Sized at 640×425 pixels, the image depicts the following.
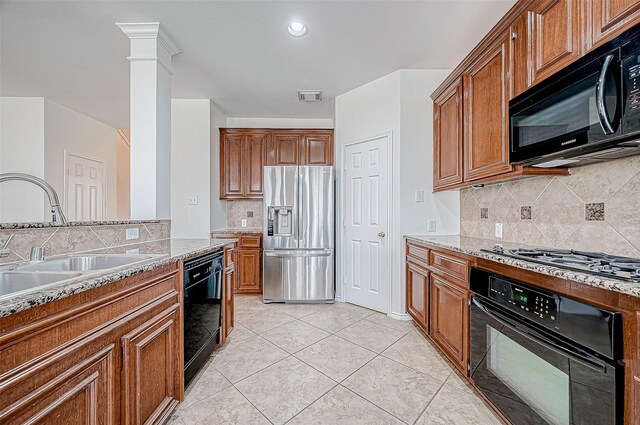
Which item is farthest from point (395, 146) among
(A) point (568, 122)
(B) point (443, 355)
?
(B) point (443, 355)

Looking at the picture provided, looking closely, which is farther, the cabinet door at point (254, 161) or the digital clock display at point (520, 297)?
the cabinet door at point (254, 161)

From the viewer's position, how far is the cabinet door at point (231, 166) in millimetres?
4293

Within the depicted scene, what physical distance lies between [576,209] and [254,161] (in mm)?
3777

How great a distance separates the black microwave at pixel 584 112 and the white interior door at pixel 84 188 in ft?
18.9

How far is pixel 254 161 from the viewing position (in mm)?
4316

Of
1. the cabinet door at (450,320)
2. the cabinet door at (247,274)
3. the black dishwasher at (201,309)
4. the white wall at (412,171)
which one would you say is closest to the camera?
the black dishwasher at (201,309)

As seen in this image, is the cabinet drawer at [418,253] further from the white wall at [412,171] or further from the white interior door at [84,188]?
the white interior door at [84,188]

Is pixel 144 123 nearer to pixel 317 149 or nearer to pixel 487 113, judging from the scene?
pixel 317 149

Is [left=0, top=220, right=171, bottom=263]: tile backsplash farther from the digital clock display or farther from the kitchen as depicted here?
the digital clock display

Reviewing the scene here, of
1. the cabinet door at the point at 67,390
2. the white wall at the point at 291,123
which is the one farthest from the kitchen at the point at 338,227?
the white wall at the point at 291,123

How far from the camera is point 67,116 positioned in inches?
169

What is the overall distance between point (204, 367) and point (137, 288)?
1.17 metres

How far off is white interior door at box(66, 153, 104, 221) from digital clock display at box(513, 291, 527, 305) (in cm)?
573

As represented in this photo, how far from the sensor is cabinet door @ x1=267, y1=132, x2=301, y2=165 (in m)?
4.32
